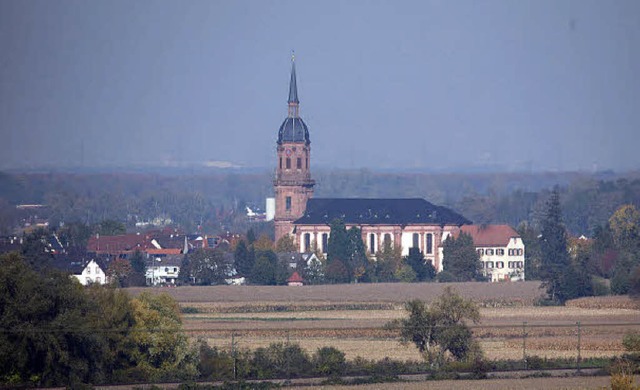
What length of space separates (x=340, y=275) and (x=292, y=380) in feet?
217

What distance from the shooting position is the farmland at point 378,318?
66.0 meters

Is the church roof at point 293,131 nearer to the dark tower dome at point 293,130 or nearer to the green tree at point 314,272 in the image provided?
the dark tower dome at point 293,130

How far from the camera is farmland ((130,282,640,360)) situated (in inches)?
2598

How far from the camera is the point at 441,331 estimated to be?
59.6m

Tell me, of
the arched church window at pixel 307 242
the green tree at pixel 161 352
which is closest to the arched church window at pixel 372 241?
the arched church window at pixel 307 242

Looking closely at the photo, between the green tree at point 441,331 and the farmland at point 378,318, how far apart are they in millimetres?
1293

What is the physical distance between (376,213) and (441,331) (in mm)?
83130

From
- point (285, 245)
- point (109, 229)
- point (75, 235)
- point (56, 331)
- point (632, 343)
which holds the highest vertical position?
point (109, 229)

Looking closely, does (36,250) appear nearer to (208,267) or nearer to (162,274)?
(208,267)

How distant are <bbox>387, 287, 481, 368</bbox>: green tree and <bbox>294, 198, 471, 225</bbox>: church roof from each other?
251 ft

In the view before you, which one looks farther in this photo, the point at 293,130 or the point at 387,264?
the point at 293,130

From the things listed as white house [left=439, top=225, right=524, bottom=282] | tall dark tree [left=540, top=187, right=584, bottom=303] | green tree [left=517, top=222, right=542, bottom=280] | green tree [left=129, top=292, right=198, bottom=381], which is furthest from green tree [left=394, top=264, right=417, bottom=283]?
green tree [left=129, top=292, right=198, bottom=381]

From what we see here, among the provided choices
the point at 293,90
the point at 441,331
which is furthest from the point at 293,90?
the point at 441,331

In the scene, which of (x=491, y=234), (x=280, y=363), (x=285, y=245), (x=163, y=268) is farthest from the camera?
(x=491, y=234)
